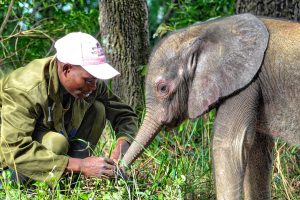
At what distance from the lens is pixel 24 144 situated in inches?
261

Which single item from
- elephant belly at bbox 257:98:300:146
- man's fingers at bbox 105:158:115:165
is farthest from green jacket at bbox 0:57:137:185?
elephant belly at bbox 257:98:300:146

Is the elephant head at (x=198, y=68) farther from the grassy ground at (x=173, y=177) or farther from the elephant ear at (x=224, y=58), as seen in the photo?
the grassy ground at (x=173, y=177)

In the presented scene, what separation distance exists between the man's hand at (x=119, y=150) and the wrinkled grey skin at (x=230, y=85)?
0.77 ft

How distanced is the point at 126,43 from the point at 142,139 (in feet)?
8.68

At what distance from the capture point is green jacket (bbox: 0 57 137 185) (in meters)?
6.64

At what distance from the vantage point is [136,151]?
22.6ft

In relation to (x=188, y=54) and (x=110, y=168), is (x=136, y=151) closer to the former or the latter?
(x=110, y=168)

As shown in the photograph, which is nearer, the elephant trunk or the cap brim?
the cap brim

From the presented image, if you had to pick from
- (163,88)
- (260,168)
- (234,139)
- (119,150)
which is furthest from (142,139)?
(260,168)

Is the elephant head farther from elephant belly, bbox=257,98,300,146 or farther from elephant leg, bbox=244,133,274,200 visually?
elephant leg, bbox=244,133,274,200

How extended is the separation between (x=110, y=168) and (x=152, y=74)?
882 millimetres

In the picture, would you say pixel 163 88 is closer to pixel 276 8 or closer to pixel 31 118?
pixel 31 118

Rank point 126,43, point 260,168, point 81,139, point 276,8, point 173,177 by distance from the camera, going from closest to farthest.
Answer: point 173,177 < point 81,139 < point 260,168 < point 276,8 < point 126,43

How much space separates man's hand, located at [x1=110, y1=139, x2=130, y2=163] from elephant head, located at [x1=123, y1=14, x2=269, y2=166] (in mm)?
214
